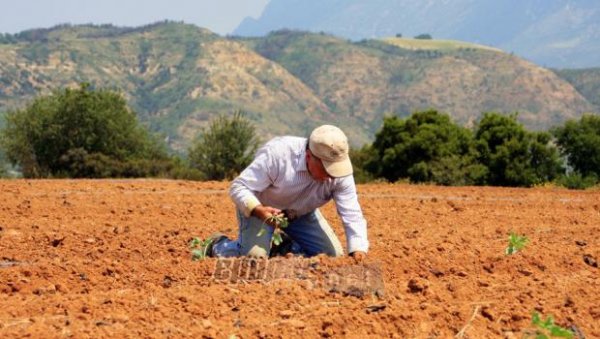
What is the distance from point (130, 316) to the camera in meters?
5.43

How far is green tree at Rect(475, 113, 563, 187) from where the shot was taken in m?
28.9

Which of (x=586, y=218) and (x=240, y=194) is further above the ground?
(x=240, y=194)

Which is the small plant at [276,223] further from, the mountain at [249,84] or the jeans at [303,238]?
the mountain at [249,84]

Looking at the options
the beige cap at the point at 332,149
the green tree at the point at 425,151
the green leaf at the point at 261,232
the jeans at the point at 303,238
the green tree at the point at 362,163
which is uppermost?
the beige cap at the point at 332,149

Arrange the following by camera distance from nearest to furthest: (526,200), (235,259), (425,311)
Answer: (425,311), (235,259), (526,200)

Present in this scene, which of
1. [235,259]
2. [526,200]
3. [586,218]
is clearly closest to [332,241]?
[235,259]

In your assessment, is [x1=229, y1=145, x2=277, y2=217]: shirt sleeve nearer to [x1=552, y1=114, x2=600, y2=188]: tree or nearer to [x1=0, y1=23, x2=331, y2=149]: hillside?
[x1=552, y1=114, x2=600, y2=188]: tree

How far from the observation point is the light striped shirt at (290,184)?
727 centimetres

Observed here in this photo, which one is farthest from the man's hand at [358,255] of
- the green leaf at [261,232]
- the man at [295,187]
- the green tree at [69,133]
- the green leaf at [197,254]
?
the green tree at [69,133]

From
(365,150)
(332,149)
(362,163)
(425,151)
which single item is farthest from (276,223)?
(365,150)

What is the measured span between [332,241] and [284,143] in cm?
121

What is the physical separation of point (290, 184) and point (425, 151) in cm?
2232

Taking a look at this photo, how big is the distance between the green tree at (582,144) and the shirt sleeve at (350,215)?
24911 mm

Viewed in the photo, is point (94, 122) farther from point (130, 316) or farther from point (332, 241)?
point (130, 316)
